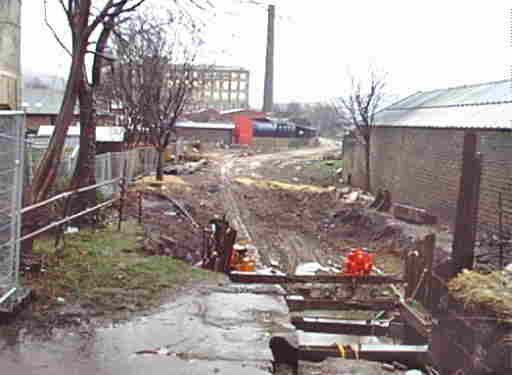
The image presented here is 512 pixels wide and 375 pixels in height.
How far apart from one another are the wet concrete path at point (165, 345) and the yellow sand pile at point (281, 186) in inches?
870

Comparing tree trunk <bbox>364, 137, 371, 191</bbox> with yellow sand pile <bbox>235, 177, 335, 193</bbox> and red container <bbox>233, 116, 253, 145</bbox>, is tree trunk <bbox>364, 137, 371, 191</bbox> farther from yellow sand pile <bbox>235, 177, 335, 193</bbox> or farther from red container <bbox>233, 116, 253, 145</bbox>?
red container <bbox>233, 116, 253, 145</bbox>

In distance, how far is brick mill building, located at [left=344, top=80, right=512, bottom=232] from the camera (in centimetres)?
1512

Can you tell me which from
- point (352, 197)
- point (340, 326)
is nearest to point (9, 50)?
point (340, 326)

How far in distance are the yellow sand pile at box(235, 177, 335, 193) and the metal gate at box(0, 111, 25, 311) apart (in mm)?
23102

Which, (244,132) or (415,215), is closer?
(415,215)

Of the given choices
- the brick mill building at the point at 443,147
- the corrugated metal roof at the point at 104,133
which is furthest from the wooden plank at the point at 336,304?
the corrugated metal roof at the point at 104,133

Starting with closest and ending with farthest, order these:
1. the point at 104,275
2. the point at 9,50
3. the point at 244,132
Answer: the point at 104,275, the point at 9,50, the point at 244,132

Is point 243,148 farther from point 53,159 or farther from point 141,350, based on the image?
point 141,350

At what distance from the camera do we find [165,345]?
5.40m

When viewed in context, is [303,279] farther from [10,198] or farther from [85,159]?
[10,198]

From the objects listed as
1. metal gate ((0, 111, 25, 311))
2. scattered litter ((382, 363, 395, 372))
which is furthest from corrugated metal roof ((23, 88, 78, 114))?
scattered litter ((382, 363, 395, 372))

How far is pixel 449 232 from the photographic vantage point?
16.8 metres

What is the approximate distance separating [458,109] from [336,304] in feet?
40.4

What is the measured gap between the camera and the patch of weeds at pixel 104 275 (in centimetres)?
660
